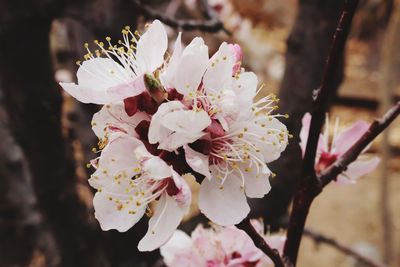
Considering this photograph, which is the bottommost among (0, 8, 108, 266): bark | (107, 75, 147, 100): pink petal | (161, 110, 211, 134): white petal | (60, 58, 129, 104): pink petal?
(0, 8, 108, 266): bark

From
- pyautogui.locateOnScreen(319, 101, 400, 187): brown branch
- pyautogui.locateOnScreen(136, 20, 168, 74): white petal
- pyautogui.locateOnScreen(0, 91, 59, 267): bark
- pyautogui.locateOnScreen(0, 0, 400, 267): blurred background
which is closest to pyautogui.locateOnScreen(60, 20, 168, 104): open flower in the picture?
pyautogui.locateOnScreen(136, 20, 168, 74): white petal

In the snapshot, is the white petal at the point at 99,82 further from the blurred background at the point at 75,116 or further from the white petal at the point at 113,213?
the blurred background at the point at 75,116

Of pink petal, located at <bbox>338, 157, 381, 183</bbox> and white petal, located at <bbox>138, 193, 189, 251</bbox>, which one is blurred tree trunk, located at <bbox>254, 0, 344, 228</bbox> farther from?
white petal, located at <bbox>138, 193, 189, 251</bbox>

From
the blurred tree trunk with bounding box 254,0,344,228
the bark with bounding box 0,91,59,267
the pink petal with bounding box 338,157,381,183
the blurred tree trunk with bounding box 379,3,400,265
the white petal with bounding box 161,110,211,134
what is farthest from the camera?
the blurred tree trunk with bounding box 379,3,400,265

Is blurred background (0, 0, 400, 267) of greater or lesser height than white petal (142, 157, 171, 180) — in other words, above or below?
below

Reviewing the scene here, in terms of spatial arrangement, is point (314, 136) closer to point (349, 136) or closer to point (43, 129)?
point (349, 136)

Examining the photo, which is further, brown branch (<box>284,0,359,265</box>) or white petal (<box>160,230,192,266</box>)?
white petal (<box>160,230,192,266</box>)

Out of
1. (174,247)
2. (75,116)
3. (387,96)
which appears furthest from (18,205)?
(387,96)
